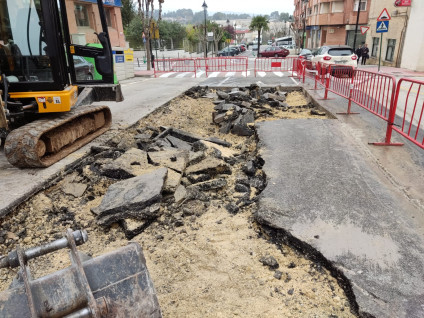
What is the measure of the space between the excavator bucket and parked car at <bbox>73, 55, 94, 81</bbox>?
6274mm

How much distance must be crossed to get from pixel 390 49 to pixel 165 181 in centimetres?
3003

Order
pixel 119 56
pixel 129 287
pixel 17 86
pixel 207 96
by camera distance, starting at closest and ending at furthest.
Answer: pixel 129 287 → pixel 17 86 → pixel 207 96 → pixel 119 56

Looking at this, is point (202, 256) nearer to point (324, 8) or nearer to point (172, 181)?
point (172, 181)

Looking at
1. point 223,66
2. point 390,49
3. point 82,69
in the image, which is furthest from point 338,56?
point 82,69

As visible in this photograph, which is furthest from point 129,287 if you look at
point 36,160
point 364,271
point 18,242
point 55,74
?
point 55,74

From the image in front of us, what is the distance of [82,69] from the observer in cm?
723

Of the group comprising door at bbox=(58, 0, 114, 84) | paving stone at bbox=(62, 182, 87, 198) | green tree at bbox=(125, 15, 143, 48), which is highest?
green tree at bbox=(125, 15, 143, 48)

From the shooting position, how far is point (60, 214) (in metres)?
4.21

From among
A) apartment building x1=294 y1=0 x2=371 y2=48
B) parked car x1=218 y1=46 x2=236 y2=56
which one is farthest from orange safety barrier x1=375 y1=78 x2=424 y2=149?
parked car x1=218 y1=46 x2=236 y2=56

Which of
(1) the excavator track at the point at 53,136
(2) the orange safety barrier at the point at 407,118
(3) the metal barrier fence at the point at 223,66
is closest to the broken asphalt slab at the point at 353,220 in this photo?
→ (2) the orange safety barrier at the point at 407,118

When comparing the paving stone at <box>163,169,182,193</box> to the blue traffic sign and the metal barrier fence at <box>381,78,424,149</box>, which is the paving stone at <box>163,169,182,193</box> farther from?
the blue traffic sign

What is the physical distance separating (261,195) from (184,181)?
48.5 inches

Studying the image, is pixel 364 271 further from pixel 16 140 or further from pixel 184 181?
pixel 16 140

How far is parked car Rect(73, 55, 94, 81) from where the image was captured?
7.08 meters
